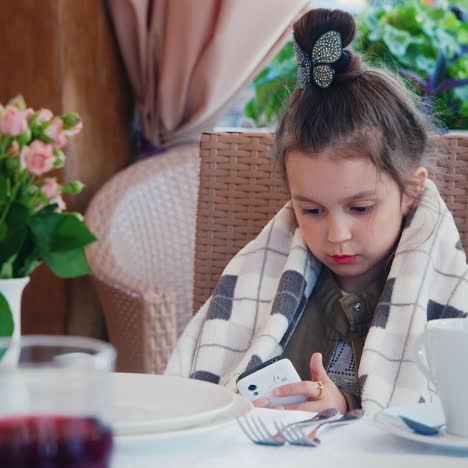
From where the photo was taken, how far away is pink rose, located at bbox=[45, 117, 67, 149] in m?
0.78

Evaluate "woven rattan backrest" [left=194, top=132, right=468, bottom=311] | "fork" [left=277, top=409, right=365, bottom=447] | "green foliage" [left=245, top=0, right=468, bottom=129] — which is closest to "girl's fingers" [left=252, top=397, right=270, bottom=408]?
"fork" [left=277, top=409, right=365, bottom=447]

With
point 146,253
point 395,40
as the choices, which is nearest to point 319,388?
point 146,253

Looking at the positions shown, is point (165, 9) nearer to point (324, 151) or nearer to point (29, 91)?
point (29, 91)

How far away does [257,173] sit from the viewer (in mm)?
1705

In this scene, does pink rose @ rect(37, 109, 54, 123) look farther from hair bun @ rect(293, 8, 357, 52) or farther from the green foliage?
the green foliage

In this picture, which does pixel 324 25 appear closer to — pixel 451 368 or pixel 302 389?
pixel 302 389

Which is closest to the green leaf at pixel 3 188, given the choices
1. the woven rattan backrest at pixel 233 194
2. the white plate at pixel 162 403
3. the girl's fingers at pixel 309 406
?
the white plate at pixel 162 403

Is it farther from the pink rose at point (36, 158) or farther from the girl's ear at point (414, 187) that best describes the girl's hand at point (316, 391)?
the pink rose at point (36, 158)

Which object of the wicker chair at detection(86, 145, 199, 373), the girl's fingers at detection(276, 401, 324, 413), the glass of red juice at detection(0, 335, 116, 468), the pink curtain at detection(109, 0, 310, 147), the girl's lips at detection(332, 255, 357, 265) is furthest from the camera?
the pink curtain at detection(109, 0, 310, 147)

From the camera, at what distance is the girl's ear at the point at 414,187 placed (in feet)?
5.13

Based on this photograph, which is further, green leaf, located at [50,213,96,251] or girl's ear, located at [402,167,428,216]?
girl's ear, located at [402,167,428,216]

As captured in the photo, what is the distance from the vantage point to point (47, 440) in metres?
0.47

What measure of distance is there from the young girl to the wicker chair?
1.80 ft

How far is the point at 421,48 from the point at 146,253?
1135 millimetres
